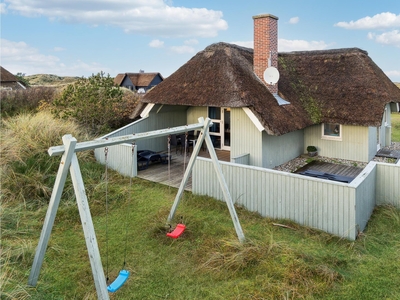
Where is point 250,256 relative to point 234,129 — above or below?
below

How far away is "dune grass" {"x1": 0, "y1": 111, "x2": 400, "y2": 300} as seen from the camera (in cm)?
467

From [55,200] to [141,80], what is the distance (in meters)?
52.4

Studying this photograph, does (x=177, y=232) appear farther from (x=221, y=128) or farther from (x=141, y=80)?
(x=141, y=80)

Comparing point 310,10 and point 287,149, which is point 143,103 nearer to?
point 287,149

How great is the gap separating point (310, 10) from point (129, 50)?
9.83 m

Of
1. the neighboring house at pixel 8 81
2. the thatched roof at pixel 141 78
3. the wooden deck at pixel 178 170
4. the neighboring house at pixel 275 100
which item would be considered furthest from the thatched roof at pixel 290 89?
the thatched roof at pixel 141 78

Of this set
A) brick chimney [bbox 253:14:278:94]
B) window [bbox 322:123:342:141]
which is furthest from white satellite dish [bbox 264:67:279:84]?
window [bbox 322:123:342:141]

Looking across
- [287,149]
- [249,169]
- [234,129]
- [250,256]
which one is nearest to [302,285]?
[250,256]

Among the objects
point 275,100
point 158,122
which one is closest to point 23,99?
point 158,122

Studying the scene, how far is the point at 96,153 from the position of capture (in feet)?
37.2

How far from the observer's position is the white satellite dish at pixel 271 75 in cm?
1175

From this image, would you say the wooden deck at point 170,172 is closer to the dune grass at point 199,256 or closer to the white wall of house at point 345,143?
the dune grass at point 199,256

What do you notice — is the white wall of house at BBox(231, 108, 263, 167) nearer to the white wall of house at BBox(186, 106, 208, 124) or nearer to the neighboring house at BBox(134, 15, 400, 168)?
the neighboring house at BBox(134, 15, 400, 168)

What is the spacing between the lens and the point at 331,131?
13258 mm
